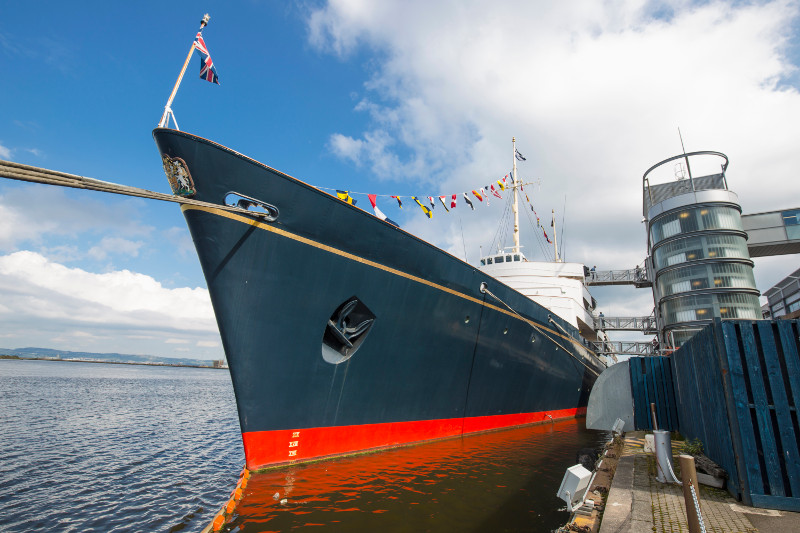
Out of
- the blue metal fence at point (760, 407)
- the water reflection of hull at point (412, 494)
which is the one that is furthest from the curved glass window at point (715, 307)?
the blue metal fence at point (760, 407)

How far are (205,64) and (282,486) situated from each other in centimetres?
809

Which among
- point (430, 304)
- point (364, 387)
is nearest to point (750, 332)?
point (430, 304)

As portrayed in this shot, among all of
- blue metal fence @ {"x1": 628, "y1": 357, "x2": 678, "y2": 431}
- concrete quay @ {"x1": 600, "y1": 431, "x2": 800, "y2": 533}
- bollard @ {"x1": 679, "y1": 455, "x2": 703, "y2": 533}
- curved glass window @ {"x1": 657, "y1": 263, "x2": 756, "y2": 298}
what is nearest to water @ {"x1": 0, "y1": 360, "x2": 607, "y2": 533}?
concrete quay @ {"x1": 600, "y1": 431, "x2": 800, "y2": 533}

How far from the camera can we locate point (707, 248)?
21688 mm

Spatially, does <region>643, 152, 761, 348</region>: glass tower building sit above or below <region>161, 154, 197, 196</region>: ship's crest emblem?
above

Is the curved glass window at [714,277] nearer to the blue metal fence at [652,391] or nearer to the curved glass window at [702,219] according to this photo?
the curved glass window at [702,219]

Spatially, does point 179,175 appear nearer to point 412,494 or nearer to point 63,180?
point 63,180

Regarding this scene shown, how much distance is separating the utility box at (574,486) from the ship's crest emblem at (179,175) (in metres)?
7.49

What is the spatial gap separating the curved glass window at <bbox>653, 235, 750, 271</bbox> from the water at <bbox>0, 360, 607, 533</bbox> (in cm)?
1495

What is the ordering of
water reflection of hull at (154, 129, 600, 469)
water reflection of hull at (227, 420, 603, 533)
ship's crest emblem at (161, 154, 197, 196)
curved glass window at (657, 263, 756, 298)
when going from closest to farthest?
water reflection of hull at (227, 420, 603, 533), ship's crest emblem at (161, 154, 197, 196), water reflection of hull at (154, 129, 600, 469), curved glass window at (657, 263, 756, 298)

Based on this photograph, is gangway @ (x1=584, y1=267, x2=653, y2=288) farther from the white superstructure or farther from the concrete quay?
the concrete quay

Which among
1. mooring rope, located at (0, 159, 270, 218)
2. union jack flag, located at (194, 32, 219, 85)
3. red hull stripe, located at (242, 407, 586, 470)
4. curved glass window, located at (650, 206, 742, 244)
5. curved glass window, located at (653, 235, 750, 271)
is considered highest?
curved glass window, located at (650, 206, 742, 244)

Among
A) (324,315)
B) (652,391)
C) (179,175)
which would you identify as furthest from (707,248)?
(179,175)

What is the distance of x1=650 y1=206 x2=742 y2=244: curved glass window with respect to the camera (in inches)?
860
